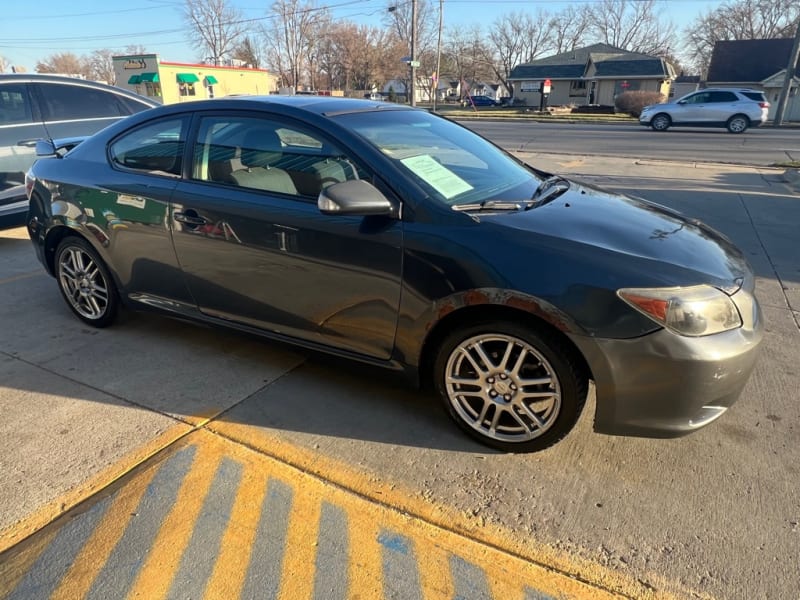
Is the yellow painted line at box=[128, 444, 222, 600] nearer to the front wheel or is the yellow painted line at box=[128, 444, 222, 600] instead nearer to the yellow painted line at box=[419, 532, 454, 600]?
the yellow painted line at box=[419, 532, 454, 600]

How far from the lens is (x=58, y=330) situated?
405 cm

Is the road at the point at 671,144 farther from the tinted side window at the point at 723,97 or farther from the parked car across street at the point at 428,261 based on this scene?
the parked car across street at the point at 428,261

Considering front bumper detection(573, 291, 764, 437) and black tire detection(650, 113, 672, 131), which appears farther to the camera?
black tire detection(650, 113, 672, 131)

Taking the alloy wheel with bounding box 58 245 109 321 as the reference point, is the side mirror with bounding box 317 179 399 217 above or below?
above

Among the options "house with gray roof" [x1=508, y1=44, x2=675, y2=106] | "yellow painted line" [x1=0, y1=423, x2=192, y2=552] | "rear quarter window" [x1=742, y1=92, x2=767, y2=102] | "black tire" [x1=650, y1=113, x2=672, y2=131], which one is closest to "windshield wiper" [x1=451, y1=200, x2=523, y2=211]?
"yellow painted line" [x1=0, y1=423, x2=192, y2=552]

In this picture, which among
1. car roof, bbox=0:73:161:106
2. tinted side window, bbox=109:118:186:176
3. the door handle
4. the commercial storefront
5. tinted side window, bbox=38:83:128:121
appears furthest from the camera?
the commercial storefront

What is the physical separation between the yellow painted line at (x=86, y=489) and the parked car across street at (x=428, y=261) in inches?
30.7

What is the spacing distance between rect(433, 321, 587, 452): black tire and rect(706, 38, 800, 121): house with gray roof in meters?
51.4

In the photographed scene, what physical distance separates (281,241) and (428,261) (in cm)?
85

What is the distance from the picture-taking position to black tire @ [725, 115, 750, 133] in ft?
72.7

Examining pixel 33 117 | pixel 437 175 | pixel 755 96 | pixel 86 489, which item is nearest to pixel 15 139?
pixel 33 117

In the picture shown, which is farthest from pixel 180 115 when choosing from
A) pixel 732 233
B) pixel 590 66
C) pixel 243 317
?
pixel 590 66

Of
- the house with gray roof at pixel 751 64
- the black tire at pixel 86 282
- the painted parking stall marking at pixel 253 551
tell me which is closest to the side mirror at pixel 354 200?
the painted parking stall marking at pixel 253 551

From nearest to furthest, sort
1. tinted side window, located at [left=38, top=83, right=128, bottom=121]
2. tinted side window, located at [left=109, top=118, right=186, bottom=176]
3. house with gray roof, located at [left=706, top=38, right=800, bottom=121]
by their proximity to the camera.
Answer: tinted side window, located at [left=109, top=118, right=186, bottom=176]
tinted side window, located at [left=38, top=83, right=128, bottom=121]
house with gray roof, located at [left=706, top=38, right=800, bottom=121]
